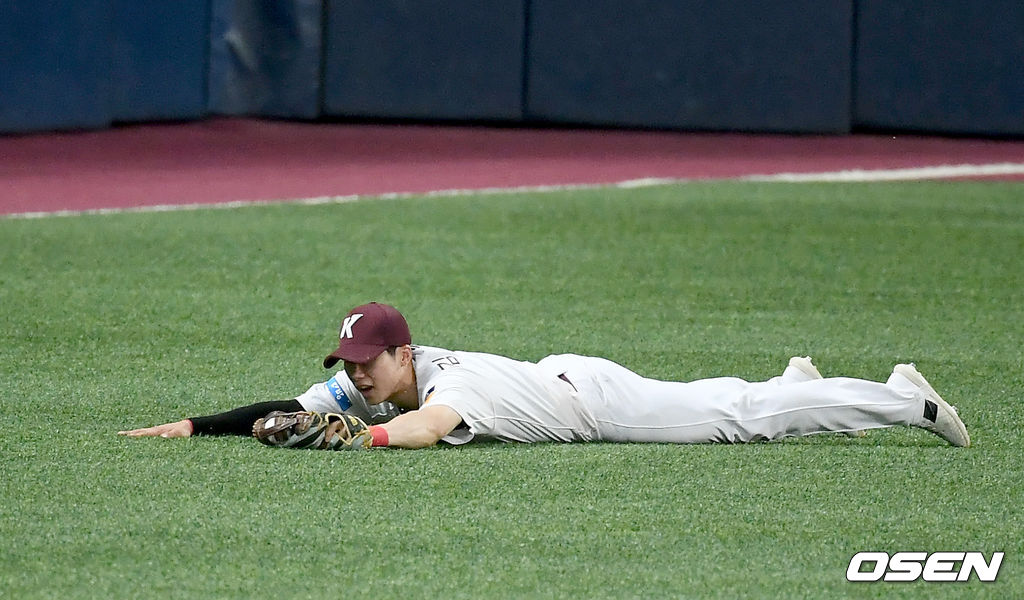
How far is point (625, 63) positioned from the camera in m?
16.1

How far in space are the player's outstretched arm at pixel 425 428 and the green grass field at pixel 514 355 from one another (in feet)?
0.18

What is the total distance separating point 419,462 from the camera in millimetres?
4777

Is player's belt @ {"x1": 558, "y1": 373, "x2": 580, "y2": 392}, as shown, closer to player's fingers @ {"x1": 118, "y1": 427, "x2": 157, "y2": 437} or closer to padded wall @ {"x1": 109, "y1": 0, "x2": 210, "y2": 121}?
player's fingers @ {"x1": 118, "y1": 427, "x2": 157, "y2": 437}

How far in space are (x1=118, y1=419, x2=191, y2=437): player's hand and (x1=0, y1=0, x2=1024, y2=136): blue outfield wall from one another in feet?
35.7

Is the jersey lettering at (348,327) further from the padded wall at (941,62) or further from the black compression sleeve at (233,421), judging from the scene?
the padded wall at (941,62)

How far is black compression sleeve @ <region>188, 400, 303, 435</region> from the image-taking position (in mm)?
5059

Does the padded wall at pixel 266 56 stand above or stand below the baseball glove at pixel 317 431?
above

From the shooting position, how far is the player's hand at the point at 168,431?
5.08 metres

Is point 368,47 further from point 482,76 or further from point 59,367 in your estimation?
point 59,367

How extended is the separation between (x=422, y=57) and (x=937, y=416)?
11460mm

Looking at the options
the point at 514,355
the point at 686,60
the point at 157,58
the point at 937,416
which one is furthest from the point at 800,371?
the point at 686,60

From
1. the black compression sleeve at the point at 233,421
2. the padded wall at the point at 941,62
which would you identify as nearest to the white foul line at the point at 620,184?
the padded wall at the point at 941,62

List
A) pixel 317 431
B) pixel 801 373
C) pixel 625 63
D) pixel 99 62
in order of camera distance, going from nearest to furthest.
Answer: pixel 317 431 < pixel 801 373 < pixel 99 62 < pixel 625 63

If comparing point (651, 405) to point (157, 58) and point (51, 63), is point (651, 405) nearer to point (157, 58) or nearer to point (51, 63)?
point (51, 63)
